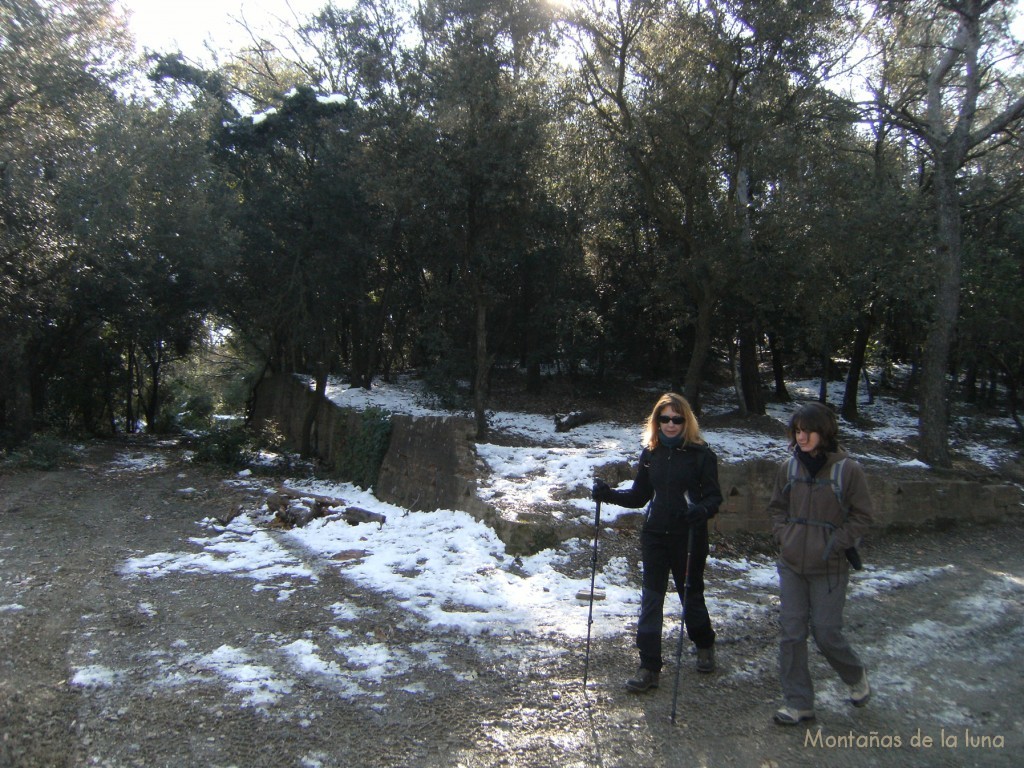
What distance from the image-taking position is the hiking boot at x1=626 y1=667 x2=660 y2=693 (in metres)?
4.68

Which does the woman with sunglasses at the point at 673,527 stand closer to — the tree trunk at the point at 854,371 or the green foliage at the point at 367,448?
the green foliage at the point at 367,448

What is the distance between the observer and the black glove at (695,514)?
4.58 meters

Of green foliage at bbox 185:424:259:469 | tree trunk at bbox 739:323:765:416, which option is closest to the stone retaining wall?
tree trunk at bbox 739:323:765:416

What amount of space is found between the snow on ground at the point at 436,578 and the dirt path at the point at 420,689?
0.05 meters

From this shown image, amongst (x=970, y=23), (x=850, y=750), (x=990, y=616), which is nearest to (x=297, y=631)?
(x=850, y=750)

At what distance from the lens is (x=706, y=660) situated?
5035 mm

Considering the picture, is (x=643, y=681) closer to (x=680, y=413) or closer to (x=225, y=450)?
(x=680, y=413)

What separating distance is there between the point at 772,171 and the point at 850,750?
39.5ft

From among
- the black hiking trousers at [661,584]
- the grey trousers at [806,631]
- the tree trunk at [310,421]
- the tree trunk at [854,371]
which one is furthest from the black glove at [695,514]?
the tree trunk at [854,371]

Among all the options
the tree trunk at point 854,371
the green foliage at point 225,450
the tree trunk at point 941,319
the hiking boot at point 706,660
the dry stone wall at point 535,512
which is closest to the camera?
the hiking boot at point 706,660

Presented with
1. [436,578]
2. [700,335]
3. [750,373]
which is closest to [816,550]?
[436,578]

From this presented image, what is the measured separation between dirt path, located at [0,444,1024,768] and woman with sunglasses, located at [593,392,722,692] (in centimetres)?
26

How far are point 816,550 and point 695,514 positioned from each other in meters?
0.70

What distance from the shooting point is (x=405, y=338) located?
22859 millimetres
